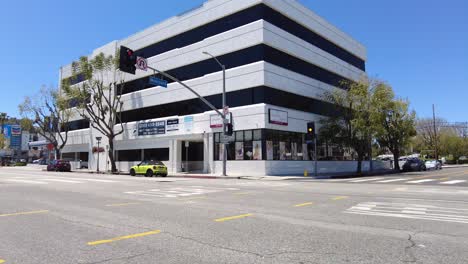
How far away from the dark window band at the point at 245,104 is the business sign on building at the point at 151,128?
2.67ft

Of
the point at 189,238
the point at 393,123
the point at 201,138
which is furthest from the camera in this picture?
the point at 393,123

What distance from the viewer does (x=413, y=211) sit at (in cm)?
1042

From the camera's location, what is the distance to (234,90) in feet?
116

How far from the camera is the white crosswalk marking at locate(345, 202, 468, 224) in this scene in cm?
939

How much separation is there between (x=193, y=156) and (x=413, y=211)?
32.5m

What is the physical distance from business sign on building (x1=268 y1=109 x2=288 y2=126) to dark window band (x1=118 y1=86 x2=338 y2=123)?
804mm

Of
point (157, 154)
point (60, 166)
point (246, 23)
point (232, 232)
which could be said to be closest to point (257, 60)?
point (246, 23)

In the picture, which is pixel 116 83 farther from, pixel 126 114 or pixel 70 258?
pixel 70 258

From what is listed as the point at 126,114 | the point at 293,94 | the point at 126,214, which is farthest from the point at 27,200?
the point at 126,114

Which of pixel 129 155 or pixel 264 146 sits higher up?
pixel 264 146

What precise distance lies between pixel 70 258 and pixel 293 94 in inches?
1269

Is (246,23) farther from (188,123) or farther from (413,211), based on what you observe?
(413,211)

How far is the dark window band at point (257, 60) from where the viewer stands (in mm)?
33869

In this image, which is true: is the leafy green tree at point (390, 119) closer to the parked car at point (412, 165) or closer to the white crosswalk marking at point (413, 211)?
→ the parked car at point (412, 165)
